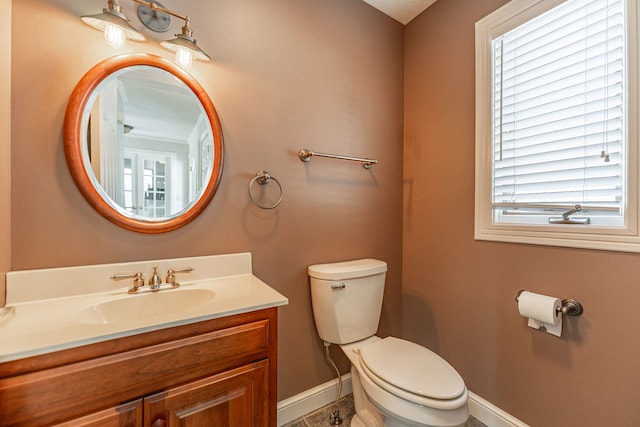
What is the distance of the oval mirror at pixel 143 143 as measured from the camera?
1014 mm

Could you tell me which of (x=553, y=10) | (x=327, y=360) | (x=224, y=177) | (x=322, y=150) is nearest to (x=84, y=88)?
(x=224, y=177)

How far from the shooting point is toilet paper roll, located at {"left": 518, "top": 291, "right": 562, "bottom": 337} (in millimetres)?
1137

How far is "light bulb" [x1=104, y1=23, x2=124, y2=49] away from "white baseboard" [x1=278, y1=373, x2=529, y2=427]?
1797 millimetres

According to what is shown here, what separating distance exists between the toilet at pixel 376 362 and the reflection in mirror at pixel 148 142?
2.58 ft

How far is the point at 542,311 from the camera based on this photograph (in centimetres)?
115

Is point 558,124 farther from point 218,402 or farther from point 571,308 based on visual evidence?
point 218,402

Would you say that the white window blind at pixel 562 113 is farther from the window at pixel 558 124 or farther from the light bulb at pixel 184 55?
the light bulb at pixel 184 55

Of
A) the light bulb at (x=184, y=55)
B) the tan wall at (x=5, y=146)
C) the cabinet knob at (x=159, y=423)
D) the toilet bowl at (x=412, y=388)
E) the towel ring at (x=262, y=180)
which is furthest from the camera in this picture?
the towel ring at (x=262, y=180)

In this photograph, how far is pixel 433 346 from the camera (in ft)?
5.70

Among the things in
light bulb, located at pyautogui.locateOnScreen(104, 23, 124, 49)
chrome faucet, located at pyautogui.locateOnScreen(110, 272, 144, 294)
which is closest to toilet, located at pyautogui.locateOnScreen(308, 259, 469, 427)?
chrome faucet, located at pyautogui.locateOnScreen(110, 272, 144, 294)

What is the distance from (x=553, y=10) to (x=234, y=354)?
198cm

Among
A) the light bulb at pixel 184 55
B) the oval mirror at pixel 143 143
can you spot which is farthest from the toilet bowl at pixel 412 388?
the light bulb at pixel 184 55

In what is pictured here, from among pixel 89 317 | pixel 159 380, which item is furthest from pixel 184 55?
pixel 159 380

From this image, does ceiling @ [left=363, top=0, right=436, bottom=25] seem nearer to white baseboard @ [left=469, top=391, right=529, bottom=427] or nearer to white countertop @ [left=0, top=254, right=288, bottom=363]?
white countertop @ [left=0, top=254, right=288, bottom=363]
